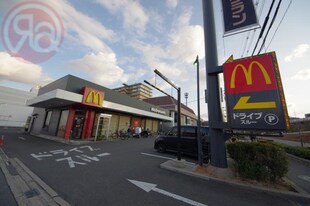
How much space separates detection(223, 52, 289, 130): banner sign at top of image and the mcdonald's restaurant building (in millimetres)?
11717

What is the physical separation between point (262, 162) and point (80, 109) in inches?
595

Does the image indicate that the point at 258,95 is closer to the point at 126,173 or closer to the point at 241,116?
the point at 241,116

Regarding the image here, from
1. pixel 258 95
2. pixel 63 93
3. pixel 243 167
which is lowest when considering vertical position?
pixel 243 167

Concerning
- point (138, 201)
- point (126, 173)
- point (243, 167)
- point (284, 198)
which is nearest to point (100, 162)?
point (126, 173)

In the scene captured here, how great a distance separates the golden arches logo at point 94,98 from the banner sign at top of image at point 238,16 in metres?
11.7

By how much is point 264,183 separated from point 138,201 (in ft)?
13.0

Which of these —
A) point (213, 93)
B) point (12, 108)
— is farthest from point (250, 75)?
point (12, 108)

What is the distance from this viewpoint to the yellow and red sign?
12.4 meters

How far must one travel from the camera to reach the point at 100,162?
6574mm

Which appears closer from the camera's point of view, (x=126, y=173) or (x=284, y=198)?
(x=284, y=198)

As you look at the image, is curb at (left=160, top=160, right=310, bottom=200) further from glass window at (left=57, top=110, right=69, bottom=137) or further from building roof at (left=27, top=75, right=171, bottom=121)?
glass window at (left=57, top=110, right=69, bottom=137)

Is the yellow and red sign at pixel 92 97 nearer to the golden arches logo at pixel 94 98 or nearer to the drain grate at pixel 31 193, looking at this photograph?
the golden arches logo at pixel 94 98

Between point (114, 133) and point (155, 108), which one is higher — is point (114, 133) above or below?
below

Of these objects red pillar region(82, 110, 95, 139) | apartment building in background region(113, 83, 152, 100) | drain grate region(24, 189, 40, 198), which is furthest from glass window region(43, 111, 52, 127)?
apartment building in background region(113, 83, 152, 100)
